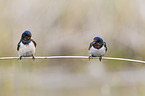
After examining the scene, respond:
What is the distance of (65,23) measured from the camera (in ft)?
13.0

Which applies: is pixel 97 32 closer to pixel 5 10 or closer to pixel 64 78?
pixel 64 78

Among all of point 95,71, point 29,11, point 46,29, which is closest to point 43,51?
point 46,29

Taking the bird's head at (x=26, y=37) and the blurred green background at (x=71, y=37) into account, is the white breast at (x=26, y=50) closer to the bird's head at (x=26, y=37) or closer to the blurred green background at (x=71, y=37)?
the bird's head at (x=26, y=37)

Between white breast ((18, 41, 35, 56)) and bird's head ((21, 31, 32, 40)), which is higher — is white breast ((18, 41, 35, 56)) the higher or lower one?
the lower one

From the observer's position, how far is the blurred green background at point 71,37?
12.5 ft

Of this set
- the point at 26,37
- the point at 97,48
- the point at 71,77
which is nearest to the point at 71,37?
the point at 97,48

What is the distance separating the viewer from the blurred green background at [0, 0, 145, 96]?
381 centimetres

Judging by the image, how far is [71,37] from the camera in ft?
13.2

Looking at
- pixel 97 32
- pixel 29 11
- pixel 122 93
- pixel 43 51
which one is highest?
pixel 29 11

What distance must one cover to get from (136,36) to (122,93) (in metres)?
0.81

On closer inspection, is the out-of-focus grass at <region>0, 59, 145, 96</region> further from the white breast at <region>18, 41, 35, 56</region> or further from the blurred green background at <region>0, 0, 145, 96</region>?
the white breast at <region>18, 41, 35, 56</region>

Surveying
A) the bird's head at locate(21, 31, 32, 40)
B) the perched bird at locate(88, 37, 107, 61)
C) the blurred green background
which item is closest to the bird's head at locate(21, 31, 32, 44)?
the bird's head at locate(21, 31, 32, 40)

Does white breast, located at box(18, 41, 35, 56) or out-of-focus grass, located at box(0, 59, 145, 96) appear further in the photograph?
out-of-focus grass, located at box(0, 59, 145, 96)

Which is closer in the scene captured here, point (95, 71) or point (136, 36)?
point (136, 36)
